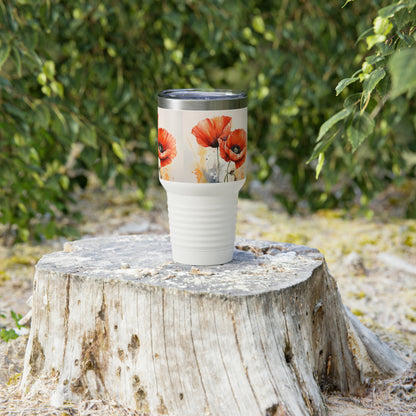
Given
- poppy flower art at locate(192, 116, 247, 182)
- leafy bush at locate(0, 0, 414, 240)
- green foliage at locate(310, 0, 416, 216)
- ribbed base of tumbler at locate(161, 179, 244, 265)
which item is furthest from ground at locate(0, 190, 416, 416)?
green foliage at locate(310, 0, 416, 216)

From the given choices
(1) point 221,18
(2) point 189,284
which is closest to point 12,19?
(1) point 221,18

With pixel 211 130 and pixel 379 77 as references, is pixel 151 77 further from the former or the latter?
pixel 379 77

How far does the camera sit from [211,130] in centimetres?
151

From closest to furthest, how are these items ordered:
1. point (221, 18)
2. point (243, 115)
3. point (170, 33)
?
point (243, 115) < point (221, 18) < point (170, 33)

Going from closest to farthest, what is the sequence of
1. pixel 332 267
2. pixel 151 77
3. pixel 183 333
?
pixel 183 333
pixel 332 267
pixel 151 77

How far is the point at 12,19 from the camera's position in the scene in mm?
2213

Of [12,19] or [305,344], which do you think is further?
[12,19]

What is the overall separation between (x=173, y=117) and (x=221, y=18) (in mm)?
1490

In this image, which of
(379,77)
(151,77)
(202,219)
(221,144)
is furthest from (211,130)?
(151,77)

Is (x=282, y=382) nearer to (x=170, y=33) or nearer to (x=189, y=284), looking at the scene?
(x=189, y=284)

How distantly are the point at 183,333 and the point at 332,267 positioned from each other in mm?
1593

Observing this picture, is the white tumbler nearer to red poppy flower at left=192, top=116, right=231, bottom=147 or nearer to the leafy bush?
red poppy flower at left=192, top=116, right=231, bottom=147

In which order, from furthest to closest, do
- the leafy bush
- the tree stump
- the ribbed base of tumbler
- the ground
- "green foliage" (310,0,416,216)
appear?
the leafy bush
the ground
the ribbed base of tumbler
the tree stump
"green foliage" (310,0,416,216)

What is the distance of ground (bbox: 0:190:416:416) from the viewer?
1.68m
